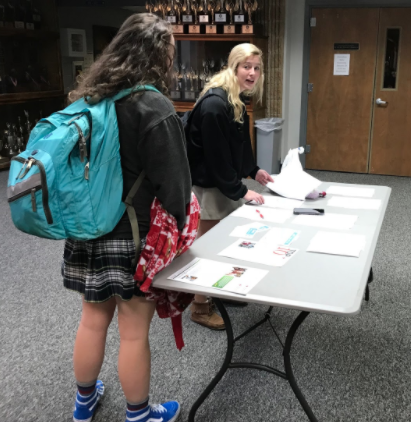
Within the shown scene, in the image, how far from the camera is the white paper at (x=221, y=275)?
1.38 m

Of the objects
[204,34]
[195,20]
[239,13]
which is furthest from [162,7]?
[239,13]

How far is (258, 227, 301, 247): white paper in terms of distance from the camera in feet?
5.64

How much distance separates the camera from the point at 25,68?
19.6ft

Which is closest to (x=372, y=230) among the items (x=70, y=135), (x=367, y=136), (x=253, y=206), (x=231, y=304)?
(x=253, y=206)

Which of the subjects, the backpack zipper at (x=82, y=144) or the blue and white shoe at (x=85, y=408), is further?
the blue and white shoe at (x=85, y=408)

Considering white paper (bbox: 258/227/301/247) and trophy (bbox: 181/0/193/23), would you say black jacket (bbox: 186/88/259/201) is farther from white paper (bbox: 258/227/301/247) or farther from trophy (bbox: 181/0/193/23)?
trophy (bbox: 181/0/193/23)

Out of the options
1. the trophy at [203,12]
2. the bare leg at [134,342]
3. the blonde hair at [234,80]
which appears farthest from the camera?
the trophy at [203,12]

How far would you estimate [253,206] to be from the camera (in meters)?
2.17

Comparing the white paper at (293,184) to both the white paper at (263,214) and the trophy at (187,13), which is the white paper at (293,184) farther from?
the trophy at (187,13)

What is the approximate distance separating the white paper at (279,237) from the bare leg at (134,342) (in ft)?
1.62

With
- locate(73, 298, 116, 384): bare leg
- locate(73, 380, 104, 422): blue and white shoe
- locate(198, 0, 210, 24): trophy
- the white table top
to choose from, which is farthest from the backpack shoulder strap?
locate(198, 0, 210, 24): trophy

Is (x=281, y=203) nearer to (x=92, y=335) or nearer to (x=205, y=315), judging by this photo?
(x=205, y=315)

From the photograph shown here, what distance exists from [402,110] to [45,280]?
439 centimetres

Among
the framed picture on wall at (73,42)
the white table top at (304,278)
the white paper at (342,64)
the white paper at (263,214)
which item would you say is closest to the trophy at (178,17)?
the white paper at (342,64)
